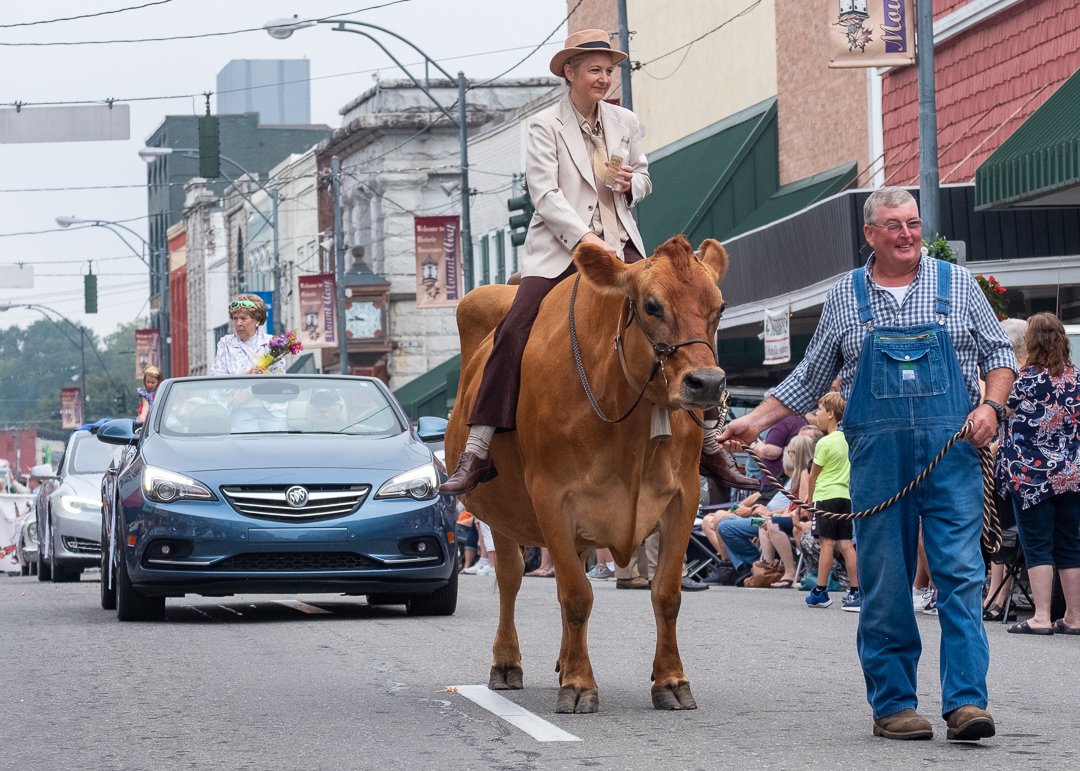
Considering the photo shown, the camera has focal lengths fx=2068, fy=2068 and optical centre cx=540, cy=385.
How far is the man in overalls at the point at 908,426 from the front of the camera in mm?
7535

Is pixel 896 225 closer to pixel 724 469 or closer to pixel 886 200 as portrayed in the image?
pixel 886 200

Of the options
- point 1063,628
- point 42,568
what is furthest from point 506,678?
point 42,568

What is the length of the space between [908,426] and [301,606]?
877 cm

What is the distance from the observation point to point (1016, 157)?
20.9m

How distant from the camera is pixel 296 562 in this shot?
43.1ft

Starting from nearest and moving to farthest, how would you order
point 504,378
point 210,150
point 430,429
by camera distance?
point 504,378 → point 430,429 → point 210,150

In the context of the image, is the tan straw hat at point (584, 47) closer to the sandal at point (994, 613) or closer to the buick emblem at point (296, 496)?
the buick emblem at point (296, 496)

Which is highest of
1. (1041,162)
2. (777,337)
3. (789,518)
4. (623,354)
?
(1041,162)

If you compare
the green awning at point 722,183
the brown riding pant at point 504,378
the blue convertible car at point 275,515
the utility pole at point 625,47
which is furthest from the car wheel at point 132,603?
the green awning at point 722,183

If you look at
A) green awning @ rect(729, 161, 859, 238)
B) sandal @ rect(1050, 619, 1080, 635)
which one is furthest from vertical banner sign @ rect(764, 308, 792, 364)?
sandal @ rect(1050, 619, 1080, 635)

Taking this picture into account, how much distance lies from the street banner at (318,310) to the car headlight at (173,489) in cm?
4078

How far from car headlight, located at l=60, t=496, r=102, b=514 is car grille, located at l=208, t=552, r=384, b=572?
824 cm

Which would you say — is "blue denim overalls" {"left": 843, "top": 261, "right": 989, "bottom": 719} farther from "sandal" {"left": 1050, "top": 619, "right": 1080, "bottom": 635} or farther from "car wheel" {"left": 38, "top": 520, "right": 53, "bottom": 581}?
"car wheel" {"left": 38, "top": 520, "right": 53, "bottom": 581}

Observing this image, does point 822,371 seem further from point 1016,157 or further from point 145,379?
point 1016,157
